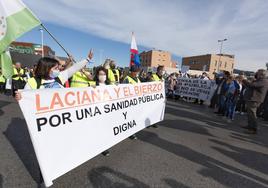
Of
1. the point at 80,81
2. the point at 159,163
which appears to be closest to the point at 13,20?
the point at 80,81

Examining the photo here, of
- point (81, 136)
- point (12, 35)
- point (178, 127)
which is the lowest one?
point (178, 127)

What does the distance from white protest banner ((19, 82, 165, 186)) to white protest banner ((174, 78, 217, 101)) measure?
8.30 m

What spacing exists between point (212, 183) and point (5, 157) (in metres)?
3.50

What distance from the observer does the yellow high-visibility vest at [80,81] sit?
14.5ft

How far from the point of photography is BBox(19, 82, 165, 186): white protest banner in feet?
7.75

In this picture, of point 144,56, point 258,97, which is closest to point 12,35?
point 258,97

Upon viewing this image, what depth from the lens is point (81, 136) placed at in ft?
9.58

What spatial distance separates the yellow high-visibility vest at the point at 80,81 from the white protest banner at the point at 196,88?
28.5 feet

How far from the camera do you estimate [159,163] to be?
146 inches

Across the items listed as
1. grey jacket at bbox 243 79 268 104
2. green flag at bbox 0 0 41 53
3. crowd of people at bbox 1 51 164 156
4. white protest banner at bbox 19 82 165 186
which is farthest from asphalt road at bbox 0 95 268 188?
green flag at bbox 0 0 41 53

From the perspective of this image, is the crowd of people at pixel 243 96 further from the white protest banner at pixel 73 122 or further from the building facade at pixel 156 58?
the building facade at pixel 156 58

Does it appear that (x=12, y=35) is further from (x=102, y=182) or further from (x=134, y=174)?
(x=134, y=174)

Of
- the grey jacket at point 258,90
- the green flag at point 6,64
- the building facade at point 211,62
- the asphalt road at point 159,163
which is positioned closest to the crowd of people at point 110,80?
the grey jacket at point 258,90

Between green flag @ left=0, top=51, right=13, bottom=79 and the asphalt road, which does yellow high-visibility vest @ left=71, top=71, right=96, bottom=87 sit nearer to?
green flag @ left=0, top=51, right=13, bottom=79
